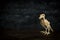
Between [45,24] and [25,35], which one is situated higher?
[45,24]

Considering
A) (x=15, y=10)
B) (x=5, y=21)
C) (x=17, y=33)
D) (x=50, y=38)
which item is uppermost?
(x=15, y=10)

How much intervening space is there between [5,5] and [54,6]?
3.34 feet

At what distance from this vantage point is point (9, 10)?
3.35 meters

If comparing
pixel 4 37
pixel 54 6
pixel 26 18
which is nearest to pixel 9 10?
pixel 26 18

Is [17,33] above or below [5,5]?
below

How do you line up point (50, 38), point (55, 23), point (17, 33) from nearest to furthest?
1. point (50, 38)
2. point (17, 33)
3. point (55, 23)

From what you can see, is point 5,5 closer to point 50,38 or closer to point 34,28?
point 34,28

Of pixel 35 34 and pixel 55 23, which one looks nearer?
pixel 35 34

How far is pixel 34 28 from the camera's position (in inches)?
130

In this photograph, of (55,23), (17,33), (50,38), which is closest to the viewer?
(50,38)

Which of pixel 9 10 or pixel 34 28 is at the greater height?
pixel 9 10

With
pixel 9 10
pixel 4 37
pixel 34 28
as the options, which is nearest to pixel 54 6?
pixel 34 28

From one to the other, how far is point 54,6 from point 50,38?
30.3 inches

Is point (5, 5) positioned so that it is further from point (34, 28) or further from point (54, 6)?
point (54, 6)
